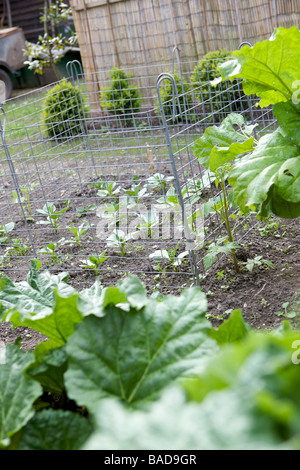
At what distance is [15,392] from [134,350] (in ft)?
0.82

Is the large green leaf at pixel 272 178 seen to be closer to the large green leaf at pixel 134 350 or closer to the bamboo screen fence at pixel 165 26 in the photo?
the large green leaf at pixel 134 350

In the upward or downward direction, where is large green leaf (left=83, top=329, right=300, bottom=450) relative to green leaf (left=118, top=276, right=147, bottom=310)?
upward

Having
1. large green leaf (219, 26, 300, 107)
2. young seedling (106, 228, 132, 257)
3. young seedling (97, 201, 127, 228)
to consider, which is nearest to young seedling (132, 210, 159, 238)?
young seedling (106, 228, 132, 257)

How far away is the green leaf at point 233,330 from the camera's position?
1.24m

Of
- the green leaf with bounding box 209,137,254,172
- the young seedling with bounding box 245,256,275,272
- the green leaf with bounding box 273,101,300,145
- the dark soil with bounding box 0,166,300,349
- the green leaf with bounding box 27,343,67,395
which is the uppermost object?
the green leaf with bounding box 273,101,300,145

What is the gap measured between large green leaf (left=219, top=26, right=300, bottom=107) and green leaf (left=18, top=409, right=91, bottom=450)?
5.47 feet

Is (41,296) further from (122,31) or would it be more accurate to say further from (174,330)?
(122,31)

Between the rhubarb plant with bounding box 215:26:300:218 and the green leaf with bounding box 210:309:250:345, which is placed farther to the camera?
the rhubarb plant with bounding box 215:26:300:218

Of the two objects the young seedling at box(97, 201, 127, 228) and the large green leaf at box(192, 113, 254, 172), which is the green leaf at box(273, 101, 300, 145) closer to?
the large green leaf at box(192, 113, 254, 172)

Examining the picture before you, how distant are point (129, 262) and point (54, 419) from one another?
2545mm

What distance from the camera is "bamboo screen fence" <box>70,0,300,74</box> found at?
255 inches

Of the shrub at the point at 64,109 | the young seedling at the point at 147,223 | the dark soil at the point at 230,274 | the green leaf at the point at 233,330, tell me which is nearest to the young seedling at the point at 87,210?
the dark soil at the point at 230,274

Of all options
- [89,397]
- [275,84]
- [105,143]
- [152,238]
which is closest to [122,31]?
[105,143]

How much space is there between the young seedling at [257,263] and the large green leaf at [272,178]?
2.07 feet
